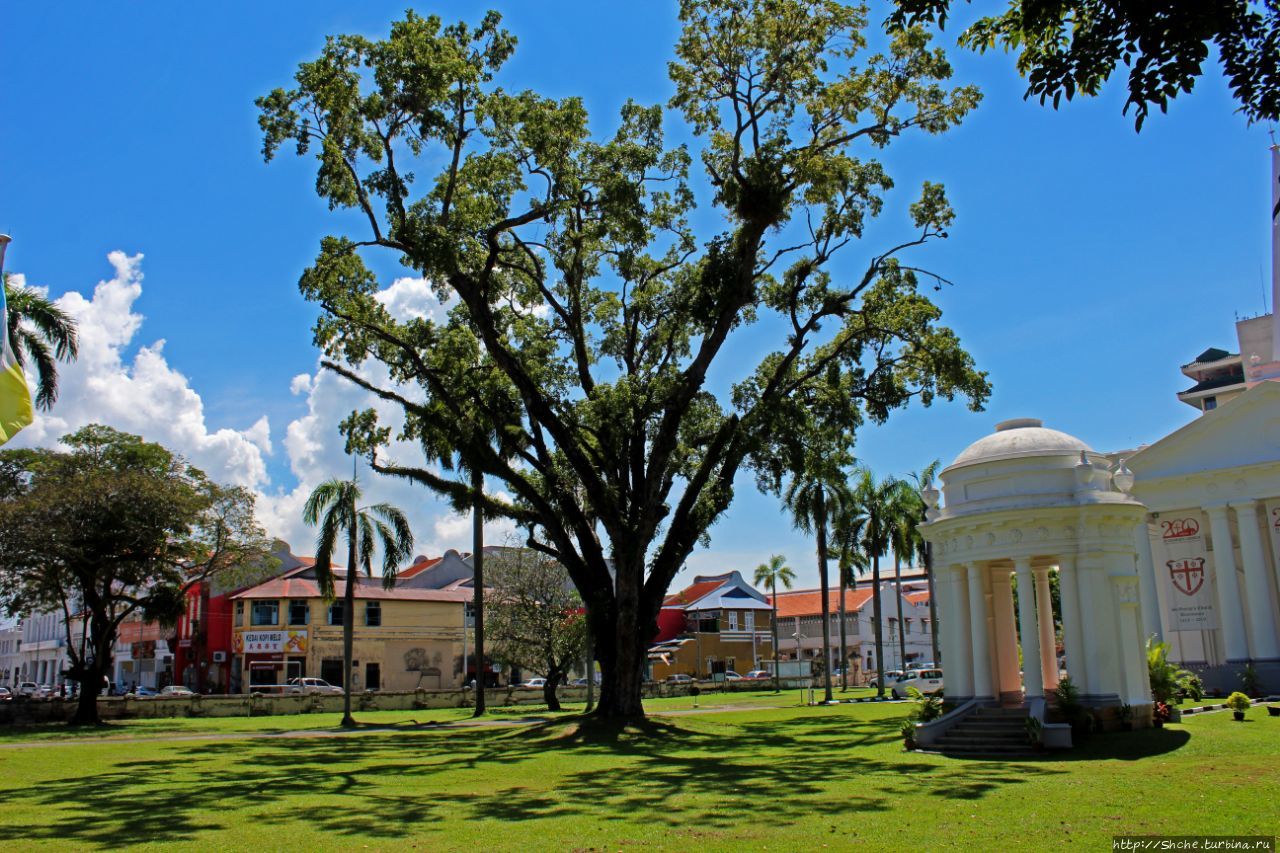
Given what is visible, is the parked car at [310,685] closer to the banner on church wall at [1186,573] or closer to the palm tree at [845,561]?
the palm tree at [845,561]

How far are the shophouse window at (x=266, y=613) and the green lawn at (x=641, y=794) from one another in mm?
36175

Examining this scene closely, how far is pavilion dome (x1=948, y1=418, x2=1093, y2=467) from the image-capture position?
78.2ft

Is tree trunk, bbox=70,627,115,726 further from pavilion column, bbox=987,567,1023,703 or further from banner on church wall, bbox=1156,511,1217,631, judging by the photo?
banner on church wall, bbox=1156,511,1217,631

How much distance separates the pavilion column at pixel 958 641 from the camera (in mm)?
24391

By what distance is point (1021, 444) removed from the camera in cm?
2422

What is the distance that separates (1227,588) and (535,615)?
29.3 m

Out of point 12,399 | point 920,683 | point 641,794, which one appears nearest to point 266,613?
point 920,683

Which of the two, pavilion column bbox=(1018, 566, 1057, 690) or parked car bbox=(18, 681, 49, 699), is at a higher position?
pavilion column bbox=(1018, 566, 1057, 690)

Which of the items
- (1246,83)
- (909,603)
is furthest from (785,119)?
(909,603)

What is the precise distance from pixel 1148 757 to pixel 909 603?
77.1 metres

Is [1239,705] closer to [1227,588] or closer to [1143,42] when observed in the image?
[1227,588]

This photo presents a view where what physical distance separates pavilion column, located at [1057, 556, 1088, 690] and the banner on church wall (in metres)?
15.5

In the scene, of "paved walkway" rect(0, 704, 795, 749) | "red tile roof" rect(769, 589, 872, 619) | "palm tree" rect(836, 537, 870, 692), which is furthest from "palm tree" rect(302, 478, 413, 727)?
"red tile roof" rect(769, 589, 872, 619)

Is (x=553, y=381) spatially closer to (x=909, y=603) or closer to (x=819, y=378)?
(x=819, y=378)
